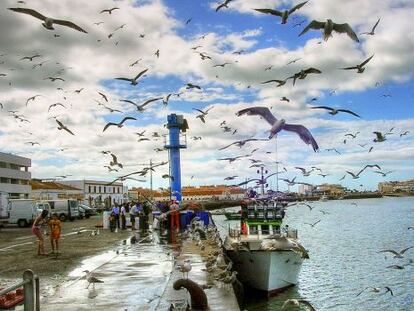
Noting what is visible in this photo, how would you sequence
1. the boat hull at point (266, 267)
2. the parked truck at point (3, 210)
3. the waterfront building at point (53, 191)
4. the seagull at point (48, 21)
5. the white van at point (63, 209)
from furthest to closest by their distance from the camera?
the waterfront building at point (53, 191)
the white van at point (63, 209)
the parked truck at point (3, 210)
the boat hull at point (266, 267)
the seagull at point (48, 21)

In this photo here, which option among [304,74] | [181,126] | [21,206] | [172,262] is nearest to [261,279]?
[172,262]

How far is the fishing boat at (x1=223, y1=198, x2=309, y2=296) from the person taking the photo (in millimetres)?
23578

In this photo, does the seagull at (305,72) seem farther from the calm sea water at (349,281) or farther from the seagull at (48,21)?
the calm sea water at (349,281)

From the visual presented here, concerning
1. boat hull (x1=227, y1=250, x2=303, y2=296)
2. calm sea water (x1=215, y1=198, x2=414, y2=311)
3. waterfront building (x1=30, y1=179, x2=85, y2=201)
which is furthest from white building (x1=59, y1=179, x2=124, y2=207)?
boat hull (x1=227, y1=250, x2=303, y2=296)

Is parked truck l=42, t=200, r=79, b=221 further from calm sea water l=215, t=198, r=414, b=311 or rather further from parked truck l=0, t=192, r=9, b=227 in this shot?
calm sea water l=215, t=198, r=414, b=311

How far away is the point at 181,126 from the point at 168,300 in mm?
33226

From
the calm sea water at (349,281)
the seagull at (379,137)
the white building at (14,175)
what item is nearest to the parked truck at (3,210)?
the calm sea water at (349,281)

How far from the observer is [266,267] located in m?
23.6

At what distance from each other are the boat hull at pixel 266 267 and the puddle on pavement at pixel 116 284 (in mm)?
3841

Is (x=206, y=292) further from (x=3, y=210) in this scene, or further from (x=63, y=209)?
(x=63, y=209)

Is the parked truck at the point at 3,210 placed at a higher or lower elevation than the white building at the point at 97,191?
lower

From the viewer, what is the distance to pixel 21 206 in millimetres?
47812

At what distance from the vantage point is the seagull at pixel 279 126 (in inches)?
379

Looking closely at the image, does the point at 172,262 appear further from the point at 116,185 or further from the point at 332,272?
the point at 116,185
